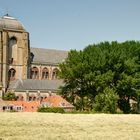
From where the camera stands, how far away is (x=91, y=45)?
3214 inches

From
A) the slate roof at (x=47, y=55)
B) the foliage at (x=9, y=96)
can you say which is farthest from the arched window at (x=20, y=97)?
the slate roof at (x=47, y=55)

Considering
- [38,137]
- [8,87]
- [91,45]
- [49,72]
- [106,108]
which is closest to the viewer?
[38,137]

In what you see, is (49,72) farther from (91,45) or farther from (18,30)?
(91,45)

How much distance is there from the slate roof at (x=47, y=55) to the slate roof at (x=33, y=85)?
9.83 metres

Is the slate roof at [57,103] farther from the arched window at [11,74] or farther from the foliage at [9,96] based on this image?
the arched window at [11,74]

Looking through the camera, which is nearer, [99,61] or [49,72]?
[99,61]

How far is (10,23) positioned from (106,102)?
48077mm

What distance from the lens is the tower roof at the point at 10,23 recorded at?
11050 centimetres

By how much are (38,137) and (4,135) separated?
2.32 meters

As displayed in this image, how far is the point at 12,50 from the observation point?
11075 cm

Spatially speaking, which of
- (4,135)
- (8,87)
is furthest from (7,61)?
(4,135)

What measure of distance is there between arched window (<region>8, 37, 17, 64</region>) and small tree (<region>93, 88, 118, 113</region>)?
4108 centimetres

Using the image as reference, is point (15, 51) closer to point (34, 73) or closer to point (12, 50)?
point (12, 50)

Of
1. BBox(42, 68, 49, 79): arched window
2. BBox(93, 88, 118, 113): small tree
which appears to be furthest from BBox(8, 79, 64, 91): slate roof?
BBox(93, 88, 118, 113): small tree
